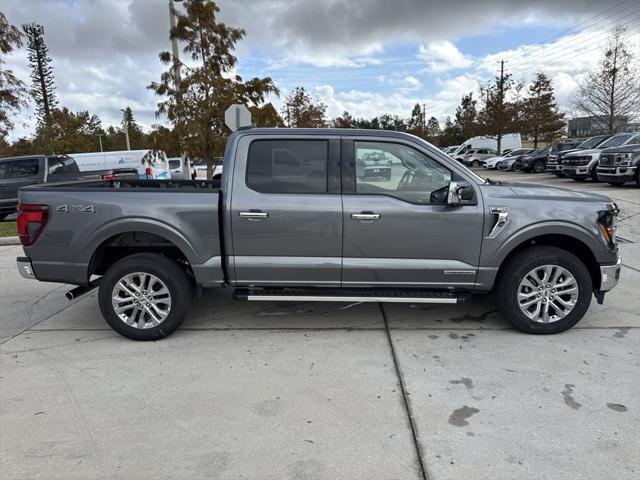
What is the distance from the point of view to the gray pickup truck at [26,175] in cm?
1277

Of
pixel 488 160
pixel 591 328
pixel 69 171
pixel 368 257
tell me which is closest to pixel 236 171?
pixel 368 257

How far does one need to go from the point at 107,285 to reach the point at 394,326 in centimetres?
272

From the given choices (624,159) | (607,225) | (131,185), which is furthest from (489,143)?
(131,185)

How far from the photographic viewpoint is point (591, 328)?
4457mm

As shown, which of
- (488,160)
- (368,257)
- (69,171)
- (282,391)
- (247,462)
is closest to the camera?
(247,462)

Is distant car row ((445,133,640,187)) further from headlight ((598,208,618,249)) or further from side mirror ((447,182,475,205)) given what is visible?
side mirror ((447,182,475,205))

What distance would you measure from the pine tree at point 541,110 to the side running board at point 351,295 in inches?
1541

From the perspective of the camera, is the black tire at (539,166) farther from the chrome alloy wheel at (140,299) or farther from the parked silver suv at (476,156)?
the chrome alloy wheel at (140,299)

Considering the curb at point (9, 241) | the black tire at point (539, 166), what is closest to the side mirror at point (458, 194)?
the curb at point (9, 241)

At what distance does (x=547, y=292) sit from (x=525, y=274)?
0.27 m

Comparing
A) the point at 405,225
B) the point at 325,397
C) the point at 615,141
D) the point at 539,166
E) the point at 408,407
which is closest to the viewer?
the point at 408,407

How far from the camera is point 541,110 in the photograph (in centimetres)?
3788

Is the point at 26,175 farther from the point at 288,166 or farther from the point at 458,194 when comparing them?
the point at 458,194

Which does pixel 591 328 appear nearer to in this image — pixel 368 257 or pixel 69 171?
pixel 368 257
